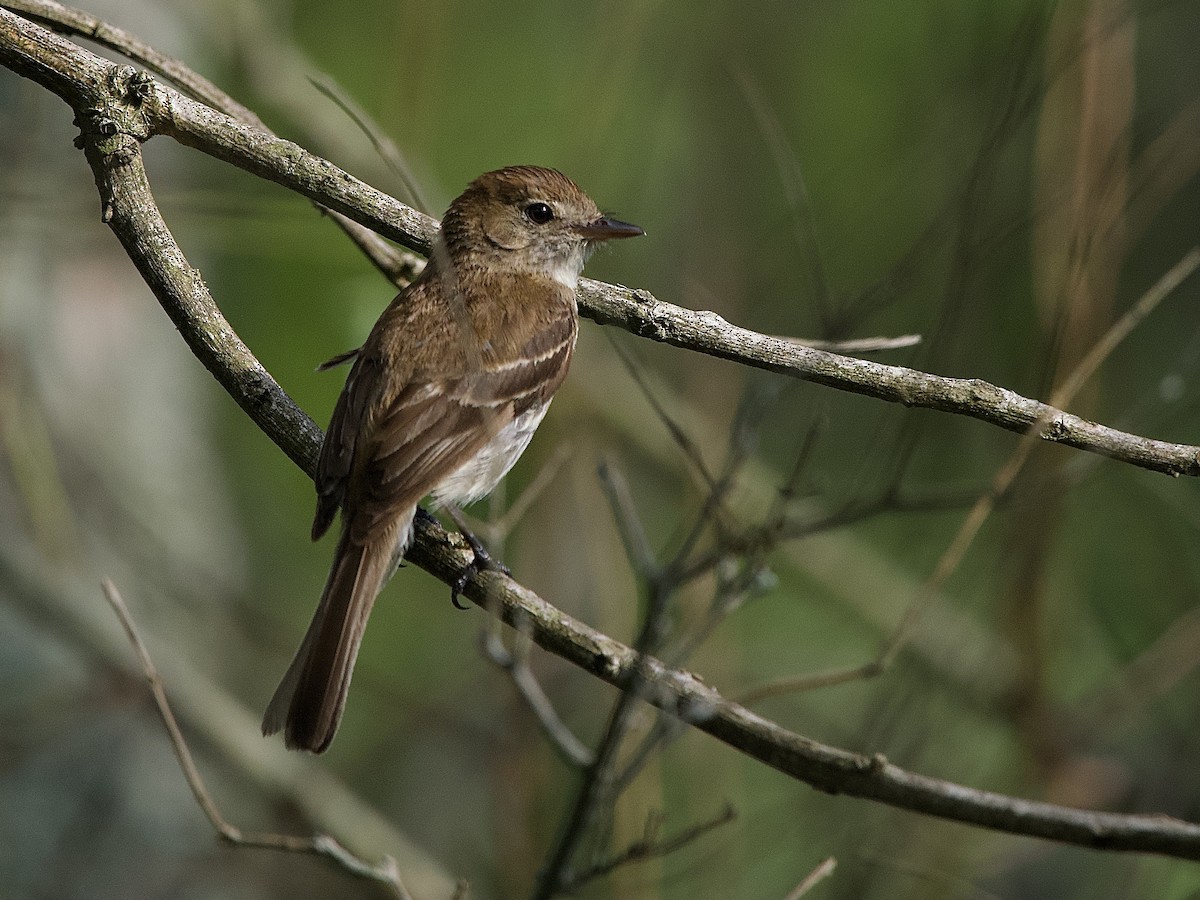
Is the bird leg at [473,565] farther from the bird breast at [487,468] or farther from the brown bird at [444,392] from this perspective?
the bird breast at [487,468]

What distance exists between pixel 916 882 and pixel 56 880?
4.24 metres

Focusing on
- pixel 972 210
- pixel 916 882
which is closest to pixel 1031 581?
pixel 916 882

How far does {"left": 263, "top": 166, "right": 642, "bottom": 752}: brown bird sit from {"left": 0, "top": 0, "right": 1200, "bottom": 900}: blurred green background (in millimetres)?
322

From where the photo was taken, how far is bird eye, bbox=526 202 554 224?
4672 mm

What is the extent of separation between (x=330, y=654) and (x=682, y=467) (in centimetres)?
298

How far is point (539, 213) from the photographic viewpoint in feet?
15.4

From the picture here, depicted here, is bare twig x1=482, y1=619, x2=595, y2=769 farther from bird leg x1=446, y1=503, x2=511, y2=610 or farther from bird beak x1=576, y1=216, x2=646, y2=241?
bird beak x1=576, y1=216, x2=646, y2=241

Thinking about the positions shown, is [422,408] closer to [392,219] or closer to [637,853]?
[392,219]

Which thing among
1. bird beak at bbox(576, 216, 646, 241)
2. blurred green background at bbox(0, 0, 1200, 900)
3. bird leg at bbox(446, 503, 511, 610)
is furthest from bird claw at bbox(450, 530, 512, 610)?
bird beak at bbox(576, 216, 646, 241)

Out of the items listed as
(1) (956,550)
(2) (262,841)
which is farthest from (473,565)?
(1) (956,550)

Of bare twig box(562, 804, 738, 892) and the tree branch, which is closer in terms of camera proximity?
bare twig box(562, 804, 738, 892)

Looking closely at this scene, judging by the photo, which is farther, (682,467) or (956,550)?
(682,467)

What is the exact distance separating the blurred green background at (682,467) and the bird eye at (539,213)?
0.53 meters

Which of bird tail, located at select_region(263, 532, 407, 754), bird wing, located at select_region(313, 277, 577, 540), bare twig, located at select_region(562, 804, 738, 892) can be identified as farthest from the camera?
bird wing, located at select_region(313, 277, 577, 540)
